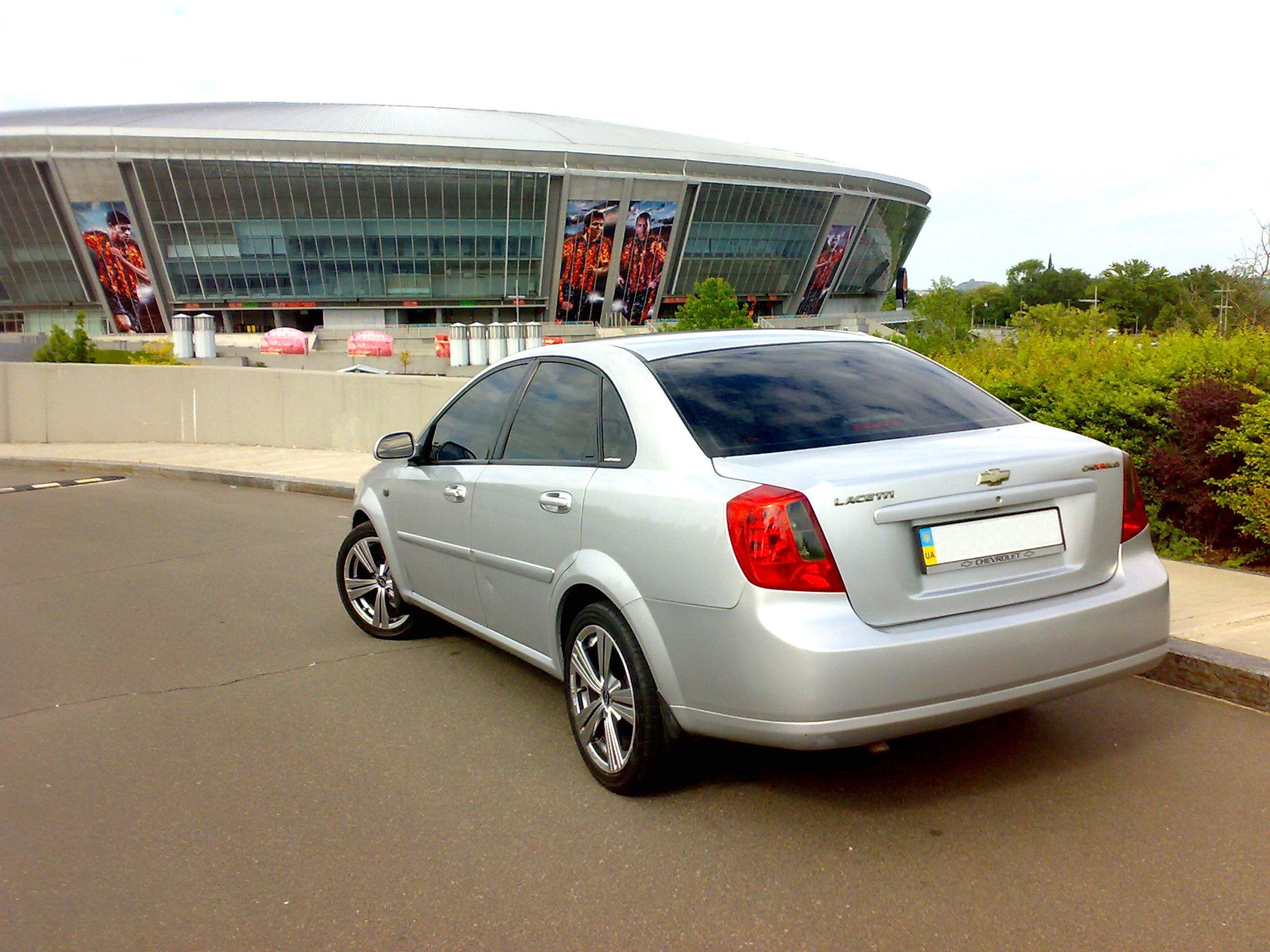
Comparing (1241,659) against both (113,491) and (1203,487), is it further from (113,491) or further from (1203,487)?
(113,491)

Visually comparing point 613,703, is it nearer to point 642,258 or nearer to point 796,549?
point 796,549

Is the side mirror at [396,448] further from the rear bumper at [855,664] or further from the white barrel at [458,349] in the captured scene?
the white barrel at [458,349]

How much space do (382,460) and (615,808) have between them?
110 inches

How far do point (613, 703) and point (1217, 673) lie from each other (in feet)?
8.74

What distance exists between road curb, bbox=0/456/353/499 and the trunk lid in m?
10.1

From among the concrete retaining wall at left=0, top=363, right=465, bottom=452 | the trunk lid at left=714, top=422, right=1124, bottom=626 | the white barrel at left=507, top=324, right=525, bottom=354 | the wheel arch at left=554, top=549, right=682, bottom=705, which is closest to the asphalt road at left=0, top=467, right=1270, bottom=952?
the wheel arch at left=554, top=549, right=682, bottom=705

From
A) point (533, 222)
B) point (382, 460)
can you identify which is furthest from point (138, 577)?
point (533, 222)

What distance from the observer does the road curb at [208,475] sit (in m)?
13.5

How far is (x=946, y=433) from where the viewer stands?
409 cm

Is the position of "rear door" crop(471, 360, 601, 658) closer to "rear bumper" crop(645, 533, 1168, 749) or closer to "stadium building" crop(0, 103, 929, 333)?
"rear bumper" crop(645, 533, 1168, 749)

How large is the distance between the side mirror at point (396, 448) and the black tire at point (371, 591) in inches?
21.7

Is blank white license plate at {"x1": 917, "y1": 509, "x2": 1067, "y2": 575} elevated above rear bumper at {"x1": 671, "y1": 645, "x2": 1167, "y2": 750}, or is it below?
above

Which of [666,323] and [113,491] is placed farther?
[666,323]

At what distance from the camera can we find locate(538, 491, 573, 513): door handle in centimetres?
429
